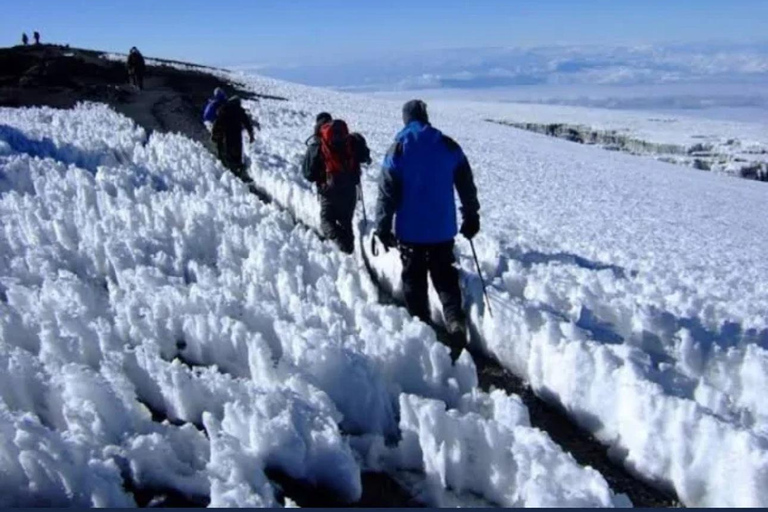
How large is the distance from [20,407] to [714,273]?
8.44 metres

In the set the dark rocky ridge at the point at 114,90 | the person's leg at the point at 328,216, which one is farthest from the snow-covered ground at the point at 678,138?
the person's leg at the point at 328,216

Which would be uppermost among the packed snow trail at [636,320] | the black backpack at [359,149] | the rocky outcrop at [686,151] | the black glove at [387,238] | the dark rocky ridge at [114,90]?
the dark rocky ridge at [114,90]

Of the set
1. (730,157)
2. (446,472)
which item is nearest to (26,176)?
(446,472)

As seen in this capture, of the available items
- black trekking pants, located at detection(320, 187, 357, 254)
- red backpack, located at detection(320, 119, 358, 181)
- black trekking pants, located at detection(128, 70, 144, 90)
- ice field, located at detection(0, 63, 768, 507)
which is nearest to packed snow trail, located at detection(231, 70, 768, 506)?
ice field, located at detection(0, 63, 768, 507)

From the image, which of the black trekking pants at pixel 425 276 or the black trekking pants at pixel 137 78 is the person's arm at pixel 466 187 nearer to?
the black trekking pants at pixel 425 276

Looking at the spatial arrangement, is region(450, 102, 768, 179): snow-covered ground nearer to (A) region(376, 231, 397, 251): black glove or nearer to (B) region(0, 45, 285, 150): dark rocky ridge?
(B) region(0, 45, 285, 150): dark rocky ridge

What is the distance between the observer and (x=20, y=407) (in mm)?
3977

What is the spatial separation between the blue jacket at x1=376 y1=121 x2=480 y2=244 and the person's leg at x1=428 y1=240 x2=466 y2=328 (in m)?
0.10

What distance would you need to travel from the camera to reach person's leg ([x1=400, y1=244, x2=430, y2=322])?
19.8ft

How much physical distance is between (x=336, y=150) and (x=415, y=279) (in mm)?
2783

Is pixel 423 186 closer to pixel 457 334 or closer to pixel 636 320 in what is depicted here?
pixel 457 334

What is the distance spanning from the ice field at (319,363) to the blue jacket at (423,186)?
692 mm

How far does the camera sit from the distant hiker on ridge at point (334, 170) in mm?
8359

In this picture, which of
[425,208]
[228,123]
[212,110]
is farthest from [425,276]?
[212,110]
